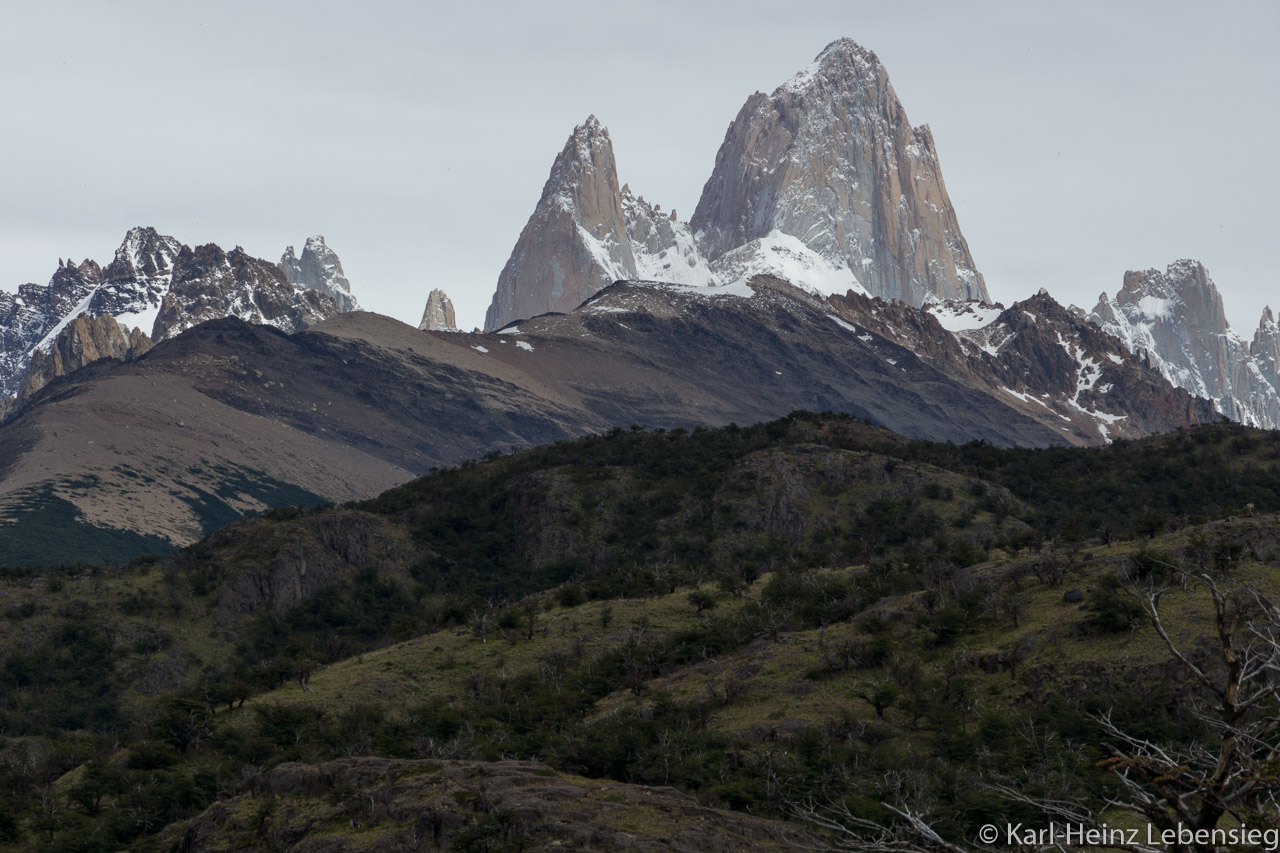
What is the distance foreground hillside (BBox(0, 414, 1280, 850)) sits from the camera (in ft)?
149

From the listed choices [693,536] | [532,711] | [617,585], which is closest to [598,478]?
[693,536]

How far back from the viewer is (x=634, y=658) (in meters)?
73.5

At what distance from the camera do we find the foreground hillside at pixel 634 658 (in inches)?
1790

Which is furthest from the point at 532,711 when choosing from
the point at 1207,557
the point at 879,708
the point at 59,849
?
the point at 1207,557

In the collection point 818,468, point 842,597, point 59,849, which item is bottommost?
point 59,849

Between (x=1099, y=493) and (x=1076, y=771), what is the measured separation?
10836 centimetres

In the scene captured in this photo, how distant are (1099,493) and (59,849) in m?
126

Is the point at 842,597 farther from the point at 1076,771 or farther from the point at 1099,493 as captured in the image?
the point at 1099,493

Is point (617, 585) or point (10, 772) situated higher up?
point (617, 585)

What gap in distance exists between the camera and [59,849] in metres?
50.6

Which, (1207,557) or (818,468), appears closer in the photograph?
(1207,557)

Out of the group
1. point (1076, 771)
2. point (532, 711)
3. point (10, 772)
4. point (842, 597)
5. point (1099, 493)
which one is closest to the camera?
point (1076, 771)

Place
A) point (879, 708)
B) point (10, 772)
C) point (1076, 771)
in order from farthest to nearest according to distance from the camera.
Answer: point (10, 772) → point (879, 708) → point (1076, 771)

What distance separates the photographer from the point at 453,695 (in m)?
72.7
